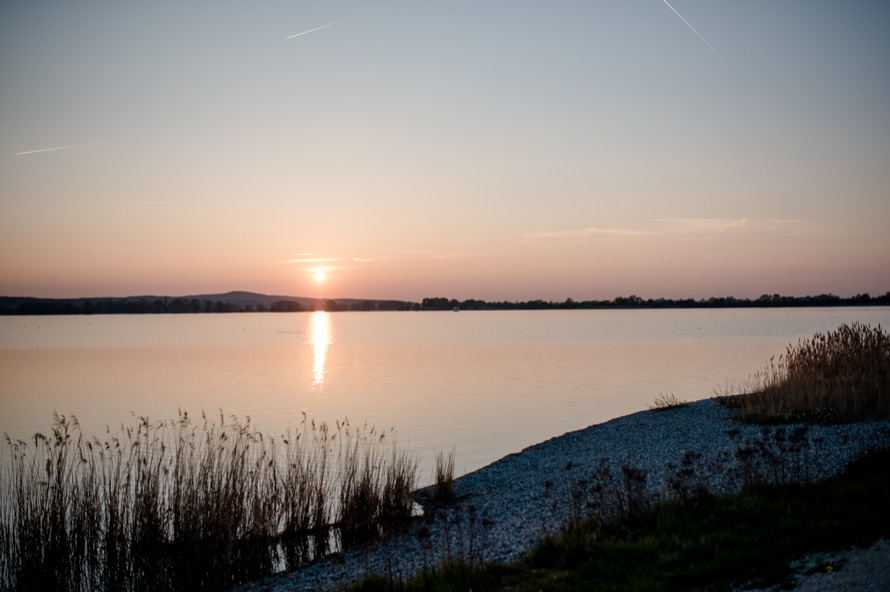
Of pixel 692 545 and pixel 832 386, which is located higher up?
pixel 832 386

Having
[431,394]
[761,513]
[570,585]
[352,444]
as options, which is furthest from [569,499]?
[431,394]

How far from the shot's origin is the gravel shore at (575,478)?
862 centimetres

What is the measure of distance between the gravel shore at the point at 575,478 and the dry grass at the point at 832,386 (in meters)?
1.01

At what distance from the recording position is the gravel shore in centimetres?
862

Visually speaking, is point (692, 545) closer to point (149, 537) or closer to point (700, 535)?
point (700, 535)

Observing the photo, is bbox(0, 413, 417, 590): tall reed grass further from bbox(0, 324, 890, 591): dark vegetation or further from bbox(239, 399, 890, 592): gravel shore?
bbox(239, 399, 890, 592): gravel shore

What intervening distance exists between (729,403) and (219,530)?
630 inches

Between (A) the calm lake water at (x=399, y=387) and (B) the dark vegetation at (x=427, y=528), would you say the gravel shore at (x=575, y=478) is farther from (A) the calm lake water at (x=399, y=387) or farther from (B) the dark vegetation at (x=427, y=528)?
(A) the calm lake water at (x=399, y=387)

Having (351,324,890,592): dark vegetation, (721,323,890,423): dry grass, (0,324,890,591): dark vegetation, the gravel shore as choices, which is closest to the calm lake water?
the gravel shore

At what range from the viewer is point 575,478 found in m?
12.9

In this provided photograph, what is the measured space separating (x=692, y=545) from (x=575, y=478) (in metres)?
5.92

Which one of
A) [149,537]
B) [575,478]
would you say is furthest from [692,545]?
[149,537]

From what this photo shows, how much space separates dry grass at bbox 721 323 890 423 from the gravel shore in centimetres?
101

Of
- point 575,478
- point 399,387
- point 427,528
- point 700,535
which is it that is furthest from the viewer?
point 399,387
